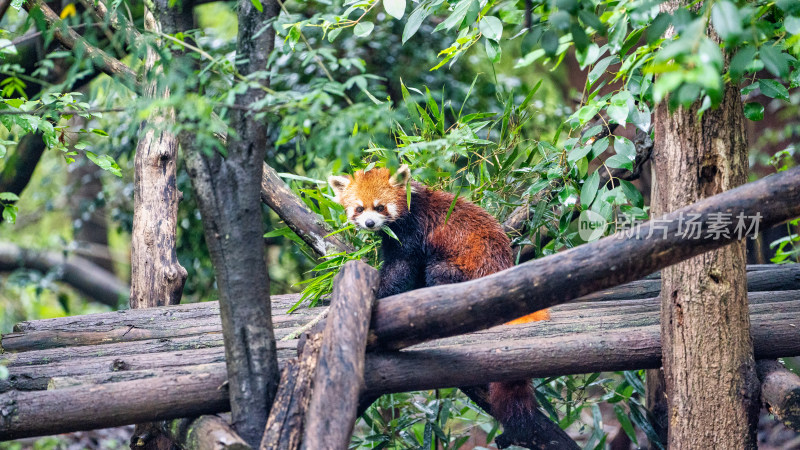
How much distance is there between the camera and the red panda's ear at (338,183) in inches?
124

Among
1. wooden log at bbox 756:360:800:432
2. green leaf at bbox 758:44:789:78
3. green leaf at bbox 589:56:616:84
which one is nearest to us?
green leaf at bbox 758:44:789:78

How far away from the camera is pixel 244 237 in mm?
1744

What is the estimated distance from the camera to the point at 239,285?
1.76 metres

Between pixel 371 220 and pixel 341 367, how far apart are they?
123 cm

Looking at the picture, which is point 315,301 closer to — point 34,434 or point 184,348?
point 184,348

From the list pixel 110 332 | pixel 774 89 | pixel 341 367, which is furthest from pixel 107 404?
pixel 774 89

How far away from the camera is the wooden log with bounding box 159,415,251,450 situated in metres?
1.66

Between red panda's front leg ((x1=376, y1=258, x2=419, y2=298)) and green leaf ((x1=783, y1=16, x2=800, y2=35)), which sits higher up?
green leaf ((x1=783, y1=16, x2=800, y2=35))

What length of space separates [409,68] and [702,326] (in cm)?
315

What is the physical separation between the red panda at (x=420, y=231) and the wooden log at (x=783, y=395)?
3.39 ft

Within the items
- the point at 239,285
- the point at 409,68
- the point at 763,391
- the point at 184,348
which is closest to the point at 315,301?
the point at 184,348

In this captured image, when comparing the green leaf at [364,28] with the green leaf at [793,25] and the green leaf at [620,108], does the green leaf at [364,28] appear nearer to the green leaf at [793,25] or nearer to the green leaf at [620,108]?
the green leaf at [620,108]

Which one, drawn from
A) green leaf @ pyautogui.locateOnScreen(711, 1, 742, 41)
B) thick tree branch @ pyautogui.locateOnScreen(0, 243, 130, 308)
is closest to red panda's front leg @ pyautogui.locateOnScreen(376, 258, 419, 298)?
green leaf @ pyautogui.locateOnScreen(711, 1, 742, 41)

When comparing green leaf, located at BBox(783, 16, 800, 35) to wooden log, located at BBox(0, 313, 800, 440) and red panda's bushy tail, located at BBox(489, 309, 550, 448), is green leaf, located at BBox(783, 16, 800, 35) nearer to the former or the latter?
wooden log, located at BBox(0, 313, 800, 440)
